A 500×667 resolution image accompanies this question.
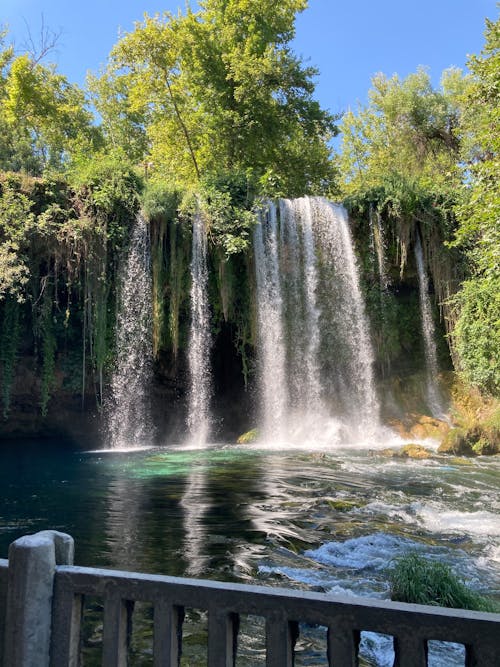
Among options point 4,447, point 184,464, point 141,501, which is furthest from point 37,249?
point 141,501

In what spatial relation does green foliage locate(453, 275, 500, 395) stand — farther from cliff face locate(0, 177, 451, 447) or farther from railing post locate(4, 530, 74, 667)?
railing post locate(4, 530, 74, 667)

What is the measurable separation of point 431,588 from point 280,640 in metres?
2.72

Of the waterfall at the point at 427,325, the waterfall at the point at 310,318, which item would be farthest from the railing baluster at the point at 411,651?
the waterfall at the point at 427,325

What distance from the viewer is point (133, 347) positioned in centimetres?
1831

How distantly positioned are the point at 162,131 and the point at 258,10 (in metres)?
7.09

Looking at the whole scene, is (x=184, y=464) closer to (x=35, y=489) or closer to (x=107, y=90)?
(x=35, y=489)

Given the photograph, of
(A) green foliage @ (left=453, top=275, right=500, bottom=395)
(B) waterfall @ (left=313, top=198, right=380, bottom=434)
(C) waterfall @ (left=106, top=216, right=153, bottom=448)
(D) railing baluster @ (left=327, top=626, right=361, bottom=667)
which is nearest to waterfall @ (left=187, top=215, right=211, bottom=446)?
(C) waterfall @ (left=106, top=216, right=153, bottom=448)

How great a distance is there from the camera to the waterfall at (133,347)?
18.3 meters

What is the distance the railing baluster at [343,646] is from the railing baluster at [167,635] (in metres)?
0.66

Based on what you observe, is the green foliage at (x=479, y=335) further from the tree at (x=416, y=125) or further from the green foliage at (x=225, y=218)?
the tree at (x=416, y=125)

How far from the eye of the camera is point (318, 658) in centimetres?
402

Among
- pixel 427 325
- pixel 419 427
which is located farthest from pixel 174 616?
pixel 427 325

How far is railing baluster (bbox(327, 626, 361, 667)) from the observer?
2.18m

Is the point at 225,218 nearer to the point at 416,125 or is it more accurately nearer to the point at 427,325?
the point at 427,325
